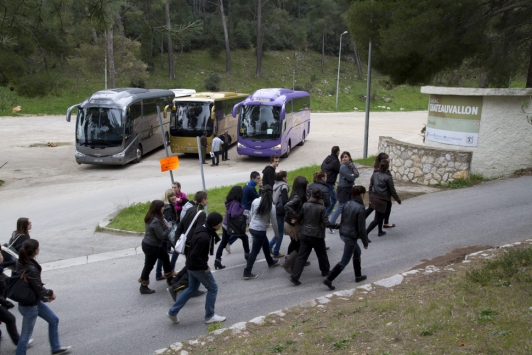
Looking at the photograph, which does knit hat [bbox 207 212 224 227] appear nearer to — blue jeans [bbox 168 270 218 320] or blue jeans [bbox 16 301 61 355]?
blue jeans [bbox 168 270 218 320]

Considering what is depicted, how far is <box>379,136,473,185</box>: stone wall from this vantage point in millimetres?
14203

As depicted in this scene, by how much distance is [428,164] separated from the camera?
571 inches

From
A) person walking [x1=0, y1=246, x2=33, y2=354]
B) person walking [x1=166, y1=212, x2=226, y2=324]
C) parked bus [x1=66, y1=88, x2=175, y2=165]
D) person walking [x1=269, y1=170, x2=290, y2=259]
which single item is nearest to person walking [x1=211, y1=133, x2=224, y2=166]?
parked bus [x1=66, y1=88, x2=175, y2=165]

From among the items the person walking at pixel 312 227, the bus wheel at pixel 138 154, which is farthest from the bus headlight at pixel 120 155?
the person walking at pixel 312 227

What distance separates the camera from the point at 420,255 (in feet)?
30.1

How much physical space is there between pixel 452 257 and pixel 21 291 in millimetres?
6583

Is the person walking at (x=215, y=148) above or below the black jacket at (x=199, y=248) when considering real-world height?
below

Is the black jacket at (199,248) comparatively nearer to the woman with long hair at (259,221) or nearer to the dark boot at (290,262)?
the woman with long hair at (259,221)

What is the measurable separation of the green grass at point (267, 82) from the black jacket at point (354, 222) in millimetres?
42506

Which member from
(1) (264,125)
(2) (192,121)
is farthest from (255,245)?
(2) (192,121)

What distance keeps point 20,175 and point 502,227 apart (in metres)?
18.6

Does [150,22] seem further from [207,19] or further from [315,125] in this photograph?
[207,19]

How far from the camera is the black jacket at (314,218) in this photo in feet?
25.0

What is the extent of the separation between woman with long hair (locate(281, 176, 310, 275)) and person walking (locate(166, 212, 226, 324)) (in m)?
1.63
